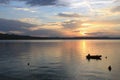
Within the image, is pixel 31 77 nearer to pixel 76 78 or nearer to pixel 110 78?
pixel 76 78

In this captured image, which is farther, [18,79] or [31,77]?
[31,77]

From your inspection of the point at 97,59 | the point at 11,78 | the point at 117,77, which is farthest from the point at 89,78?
the point at 97,59

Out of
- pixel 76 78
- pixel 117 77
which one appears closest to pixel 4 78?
pixel 76 78

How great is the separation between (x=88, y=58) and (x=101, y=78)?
41.7 m

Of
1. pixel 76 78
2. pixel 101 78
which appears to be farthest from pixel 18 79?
pixel 101 78

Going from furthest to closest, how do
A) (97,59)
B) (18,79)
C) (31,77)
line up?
1. (97,59)
2. (31,77)
3. (18,79)

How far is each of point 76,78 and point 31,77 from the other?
30.5 feet

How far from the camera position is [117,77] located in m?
46.0

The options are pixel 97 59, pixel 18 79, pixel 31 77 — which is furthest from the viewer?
pixel 97 59

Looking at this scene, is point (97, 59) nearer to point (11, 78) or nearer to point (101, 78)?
point (101, 78)

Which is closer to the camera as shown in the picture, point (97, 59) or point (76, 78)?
point (76, 78)

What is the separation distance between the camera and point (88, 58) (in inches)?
3403

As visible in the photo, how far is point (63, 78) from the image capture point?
43938mm

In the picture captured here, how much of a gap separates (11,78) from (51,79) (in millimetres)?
7914
